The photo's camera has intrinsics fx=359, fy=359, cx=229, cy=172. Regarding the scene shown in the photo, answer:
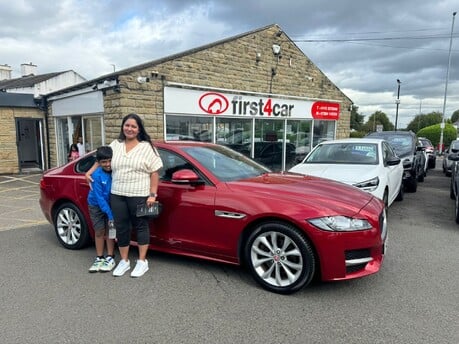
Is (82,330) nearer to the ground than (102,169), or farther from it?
nearer to the ground

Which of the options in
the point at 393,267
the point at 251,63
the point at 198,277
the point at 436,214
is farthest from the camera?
the point at 251,63

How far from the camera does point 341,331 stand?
2.81 meters

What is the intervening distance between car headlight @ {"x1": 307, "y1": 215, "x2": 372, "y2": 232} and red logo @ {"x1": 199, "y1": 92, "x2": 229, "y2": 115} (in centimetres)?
757

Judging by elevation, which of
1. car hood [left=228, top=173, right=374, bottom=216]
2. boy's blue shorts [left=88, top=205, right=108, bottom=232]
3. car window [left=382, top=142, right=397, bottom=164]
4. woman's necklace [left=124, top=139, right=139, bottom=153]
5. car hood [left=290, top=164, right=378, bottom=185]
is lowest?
boy's blue shorts [left=88, top=205, right=108, bottom=232]

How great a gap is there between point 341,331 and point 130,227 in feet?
7.57

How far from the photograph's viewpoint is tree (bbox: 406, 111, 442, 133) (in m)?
77.4

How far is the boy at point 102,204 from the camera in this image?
3.79m

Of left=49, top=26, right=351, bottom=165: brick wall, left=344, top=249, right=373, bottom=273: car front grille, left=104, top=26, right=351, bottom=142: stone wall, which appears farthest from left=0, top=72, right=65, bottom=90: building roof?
left=344, top=249, right=373, bottom=273: car front grille

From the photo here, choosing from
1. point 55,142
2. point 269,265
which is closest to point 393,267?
point 269,265

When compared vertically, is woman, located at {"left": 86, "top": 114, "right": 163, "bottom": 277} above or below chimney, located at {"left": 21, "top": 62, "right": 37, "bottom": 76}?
below

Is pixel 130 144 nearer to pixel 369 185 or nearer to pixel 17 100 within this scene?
pixel 369 185

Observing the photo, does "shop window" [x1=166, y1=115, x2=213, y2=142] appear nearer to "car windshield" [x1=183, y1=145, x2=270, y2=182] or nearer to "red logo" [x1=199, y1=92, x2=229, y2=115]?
"red logo" [x1=199, y1=92, x2=229, y2=115]

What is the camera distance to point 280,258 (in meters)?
3.43

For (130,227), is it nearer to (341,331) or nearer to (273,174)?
(273,174)
